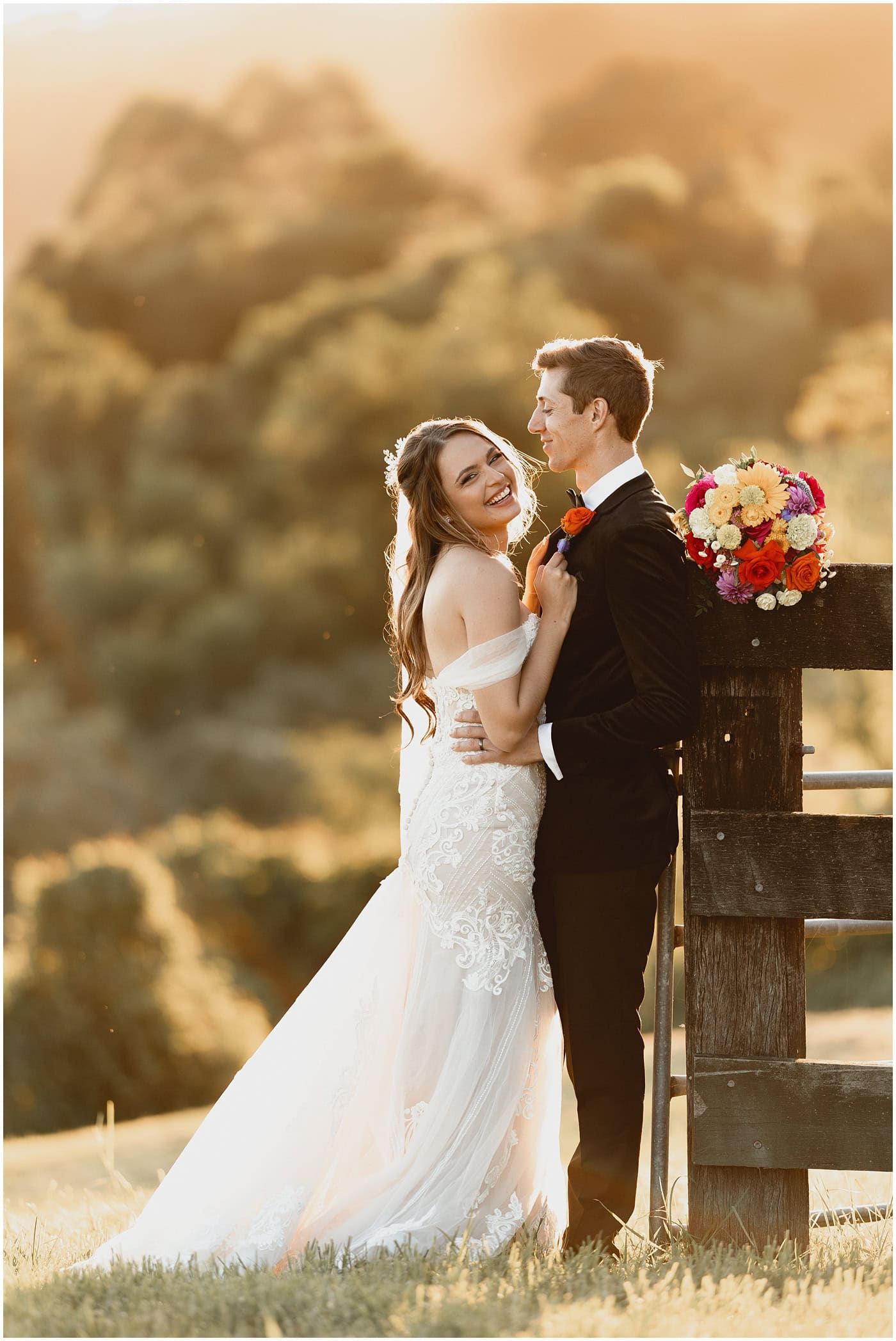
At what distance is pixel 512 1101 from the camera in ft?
9.71

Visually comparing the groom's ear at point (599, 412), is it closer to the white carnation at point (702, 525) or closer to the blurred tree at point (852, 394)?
the white carnation at point (702, 525)

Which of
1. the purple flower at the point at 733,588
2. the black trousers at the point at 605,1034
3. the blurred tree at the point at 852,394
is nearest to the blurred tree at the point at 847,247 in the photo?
the blurred tree at the point at 852,394

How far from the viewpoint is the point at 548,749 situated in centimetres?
290

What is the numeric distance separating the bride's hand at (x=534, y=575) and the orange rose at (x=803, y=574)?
1.95 feet

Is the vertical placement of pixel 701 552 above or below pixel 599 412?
below

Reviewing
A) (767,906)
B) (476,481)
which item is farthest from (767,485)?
(767,906)

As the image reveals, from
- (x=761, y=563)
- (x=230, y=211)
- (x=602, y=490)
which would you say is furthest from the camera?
(x=230, y=211)

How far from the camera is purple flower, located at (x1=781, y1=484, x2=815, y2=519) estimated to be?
2.88 m

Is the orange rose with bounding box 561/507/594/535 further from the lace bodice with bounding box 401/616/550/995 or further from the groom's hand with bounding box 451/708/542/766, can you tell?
the groom's hand with bounding box 451/708/542/766

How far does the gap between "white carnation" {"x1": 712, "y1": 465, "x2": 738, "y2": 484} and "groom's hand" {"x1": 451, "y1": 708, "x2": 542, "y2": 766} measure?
0.73 m

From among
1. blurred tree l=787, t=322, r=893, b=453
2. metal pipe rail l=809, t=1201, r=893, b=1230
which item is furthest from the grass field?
blurred tree l=787, t=322, r=893, b=453

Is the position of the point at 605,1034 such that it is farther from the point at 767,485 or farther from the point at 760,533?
the point at 767,485

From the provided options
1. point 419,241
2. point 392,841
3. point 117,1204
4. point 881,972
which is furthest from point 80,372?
point 881,972

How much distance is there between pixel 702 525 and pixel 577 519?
0.29 meters
